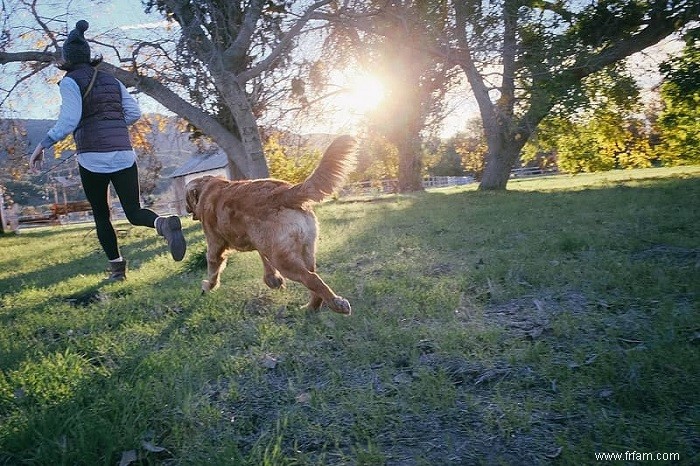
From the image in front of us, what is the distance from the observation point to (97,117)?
4371 millimetres

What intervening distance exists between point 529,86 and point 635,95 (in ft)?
24.1

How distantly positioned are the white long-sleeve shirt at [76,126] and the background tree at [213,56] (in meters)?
3.52

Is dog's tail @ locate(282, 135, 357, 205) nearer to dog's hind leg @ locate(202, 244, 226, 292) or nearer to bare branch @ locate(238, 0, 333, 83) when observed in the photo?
dog's hind leg @ locate(202, 244, 226, 292)

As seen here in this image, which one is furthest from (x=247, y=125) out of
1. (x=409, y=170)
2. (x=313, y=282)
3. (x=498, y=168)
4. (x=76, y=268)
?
(x=409, y=170)

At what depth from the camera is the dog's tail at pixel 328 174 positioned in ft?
10.9

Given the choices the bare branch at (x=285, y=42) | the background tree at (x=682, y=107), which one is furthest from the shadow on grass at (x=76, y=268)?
the background tree at (x=682, y=107)

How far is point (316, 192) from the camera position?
332 centimetres

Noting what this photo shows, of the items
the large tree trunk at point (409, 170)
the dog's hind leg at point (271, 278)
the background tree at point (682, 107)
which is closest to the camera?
the dog's hind leg at point (271, 278)

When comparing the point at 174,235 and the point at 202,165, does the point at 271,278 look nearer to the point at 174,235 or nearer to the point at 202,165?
the point at 174,235

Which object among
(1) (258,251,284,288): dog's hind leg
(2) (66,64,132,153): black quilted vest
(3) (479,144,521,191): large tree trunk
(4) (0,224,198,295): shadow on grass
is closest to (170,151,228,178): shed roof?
(3) (479,144,521,191): large tree trunk

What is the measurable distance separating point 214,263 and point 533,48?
312 inches

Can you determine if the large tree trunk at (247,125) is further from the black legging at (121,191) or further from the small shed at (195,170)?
the small shed at (195,170)

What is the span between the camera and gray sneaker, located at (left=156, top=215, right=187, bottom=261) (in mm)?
4219

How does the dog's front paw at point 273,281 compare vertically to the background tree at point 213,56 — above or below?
below
